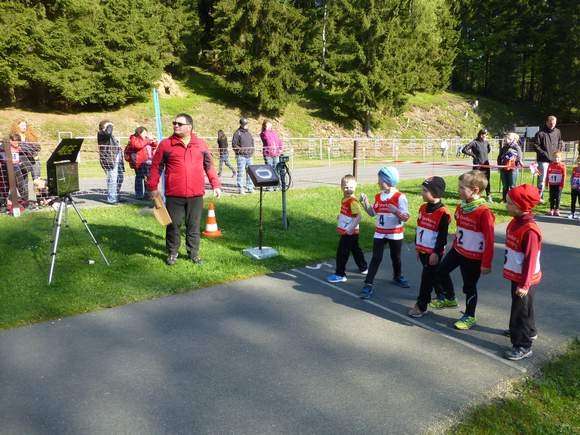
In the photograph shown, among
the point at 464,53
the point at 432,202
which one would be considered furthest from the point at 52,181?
the point at 464,53

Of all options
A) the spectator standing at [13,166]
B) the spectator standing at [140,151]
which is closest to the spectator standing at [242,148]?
the spectator standing at [140,151]

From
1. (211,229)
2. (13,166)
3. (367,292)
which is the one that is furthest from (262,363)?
(13,166)

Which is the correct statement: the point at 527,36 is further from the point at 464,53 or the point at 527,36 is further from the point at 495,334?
the point at 495,334

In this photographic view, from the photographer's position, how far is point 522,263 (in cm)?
402

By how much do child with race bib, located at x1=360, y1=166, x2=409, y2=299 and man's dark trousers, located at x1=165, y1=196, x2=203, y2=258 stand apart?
2354 millimetres

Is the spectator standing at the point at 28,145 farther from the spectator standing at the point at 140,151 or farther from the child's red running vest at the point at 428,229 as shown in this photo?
the child's red running vest at the point at 428,229

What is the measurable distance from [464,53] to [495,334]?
6413 cm

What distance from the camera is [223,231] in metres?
8.56

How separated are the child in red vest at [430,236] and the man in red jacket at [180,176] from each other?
2.93 metres

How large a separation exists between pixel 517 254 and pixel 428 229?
3.64 feet

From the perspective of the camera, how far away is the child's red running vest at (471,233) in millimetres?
4531

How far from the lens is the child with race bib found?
5.46 meters

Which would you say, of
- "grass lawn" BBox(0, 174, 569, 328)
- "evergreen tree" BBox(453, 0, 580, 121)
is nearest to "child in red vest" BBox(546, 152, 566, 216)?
"grass lawn" BBox(0, 174, 569, 328)

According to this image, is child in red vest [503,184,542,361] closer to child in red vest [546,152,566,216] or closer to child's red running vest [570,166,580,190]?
child's red running vest [570,166,580,190]
